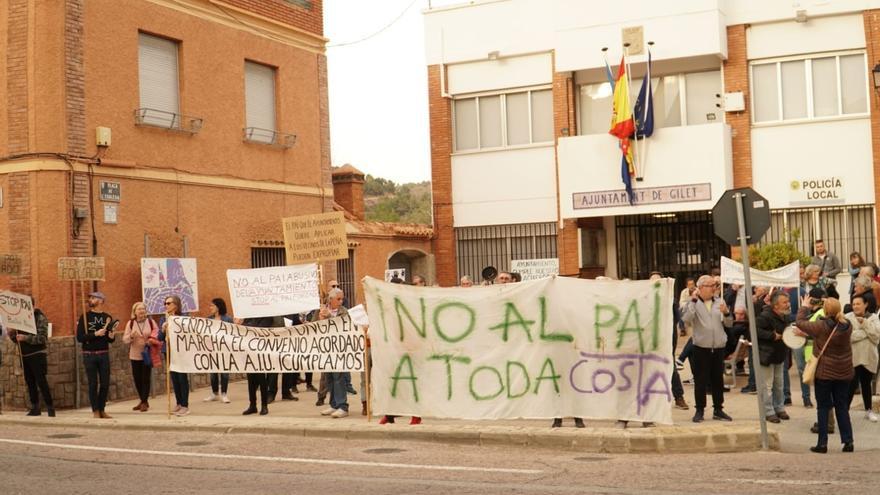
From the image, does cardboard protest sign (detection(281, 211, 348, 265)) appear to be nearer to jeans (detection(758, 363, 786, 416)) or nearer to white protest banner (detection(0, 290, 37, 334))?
white protest banner (detection(0, 290, 37, 334))

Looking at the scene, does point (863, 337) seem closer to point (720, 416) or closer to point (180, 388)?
point (720, 416)

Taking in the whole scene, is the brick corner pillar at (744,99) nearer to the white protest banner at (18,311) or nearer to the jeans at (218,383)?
the jeans at (218,383)

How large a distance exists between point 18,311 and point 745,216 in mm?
10115

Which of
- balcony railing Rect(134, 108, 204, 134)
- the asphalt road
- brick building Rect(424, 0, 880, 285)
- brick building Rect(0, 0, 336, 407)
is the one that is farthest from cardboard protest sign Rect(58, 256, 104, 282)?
brick building Rect(424, 0, 880, 285)

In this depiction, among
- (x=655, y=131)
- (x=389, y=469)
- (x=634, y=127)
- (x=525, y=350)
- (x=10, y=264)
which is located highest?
(x=634, y=127)

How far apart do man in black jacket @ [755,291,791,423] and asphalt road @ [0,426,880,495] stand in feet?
7.01

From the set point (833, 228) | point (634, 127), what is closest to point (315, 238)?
point (634, 127)

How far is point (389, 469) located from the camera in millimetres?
11203

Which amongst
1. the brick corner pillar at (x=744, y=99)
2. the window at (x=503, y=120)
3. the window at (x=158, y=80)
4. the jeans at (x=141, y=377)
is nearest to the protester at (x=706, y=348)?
the jeans at (x=141, y=377)

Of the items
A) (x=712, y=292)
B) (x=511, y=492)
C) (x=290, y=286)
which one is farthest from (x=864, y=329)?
(x=290, y=286)

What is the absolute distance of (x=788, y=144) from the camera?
83.6ft

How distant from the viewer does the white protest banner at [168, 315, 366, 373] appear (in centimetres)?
1527

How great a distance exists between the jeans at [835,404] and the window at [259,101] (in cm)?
1290

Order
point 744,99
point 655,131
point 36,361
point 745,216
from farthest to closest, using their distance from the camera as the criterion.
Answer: point 655,131, point 744,99, point 36,361, point 745,216
